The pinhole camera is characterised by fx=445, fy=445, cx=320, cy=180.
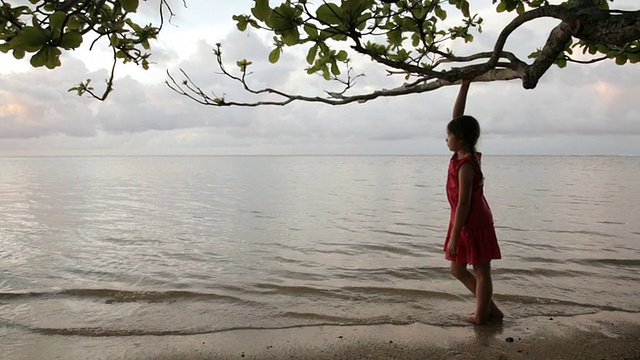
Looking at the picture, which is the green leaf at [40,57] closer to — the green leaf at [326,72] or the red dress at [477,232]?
the green leaf at [326,72]

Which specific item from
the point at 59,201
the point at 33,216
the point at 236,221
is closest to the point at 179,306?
the point at 236,221

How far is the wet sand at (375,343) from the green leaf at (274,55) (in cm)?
222

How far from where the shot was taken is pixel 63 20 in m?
1.48

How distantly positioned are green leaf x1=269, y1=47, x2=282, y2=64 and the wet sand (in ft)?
7.27

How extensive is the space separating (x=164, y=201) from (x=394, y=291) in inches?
538

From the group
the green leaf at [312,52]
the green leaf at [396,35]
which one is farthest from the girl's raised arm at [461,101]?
the green leaf at [312,52]

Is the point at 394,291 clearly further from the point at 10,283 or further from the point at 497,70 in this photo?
the point at 10,283

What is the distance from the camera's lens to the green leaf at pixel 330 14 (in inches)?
70.4

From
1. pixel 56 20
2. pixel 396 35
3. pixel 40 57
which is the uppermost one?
pixel 396 35

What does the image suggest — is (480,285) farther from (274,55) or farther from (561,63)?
(274,55)

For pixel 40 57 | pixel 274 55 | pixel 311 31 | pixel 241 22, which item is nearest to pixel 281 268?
pixel 274 55

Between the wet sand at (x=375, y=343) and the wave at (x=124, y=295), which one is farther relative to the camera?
the wave at (x=124, y=295)

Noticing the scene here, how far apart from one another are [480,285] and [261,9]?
2.98m

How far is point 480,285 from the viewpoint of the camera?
3.71 meters
